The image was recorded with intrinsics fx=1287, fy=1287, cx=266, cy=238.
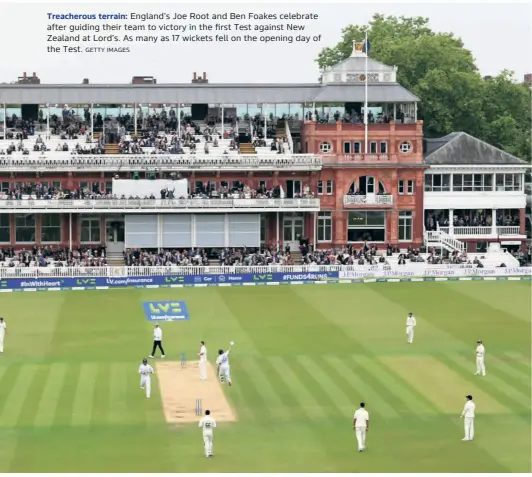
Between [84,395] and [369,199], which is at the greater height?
[369,199]

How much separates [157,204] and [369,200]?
12.4 meters

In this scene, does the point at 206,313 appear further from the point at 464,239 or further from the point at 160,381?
the point at 464,239

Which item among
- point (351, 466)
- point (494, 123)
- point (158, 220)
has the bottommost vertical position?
point (351, 466)

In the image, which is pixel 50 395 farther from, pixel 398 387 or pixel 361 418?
pixel 361 418

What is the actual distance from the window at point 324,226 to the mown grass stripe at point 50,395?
3380 cm

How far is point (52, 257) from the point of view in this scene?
66562 mm

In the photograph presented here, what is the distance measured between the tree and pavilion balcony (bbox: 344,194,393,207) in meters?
17.1

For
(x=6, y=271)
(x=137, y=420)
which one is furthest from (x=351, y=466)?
(x=6, y=271)

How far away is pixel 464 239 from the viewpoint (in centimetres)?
7394

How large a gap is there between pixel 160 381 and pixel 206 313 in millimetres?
14776

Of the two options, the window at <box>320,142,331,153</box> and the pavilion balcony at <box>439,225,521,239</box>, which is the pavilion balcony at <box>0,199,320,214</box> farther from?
the pavilion balcony at <box>439,225,521,239</box>

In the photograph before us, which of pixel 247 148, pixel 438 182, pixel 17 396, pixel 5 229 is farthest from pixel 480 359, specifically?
pixel 5 229

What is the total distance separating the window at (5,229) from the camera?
70000 millimetres

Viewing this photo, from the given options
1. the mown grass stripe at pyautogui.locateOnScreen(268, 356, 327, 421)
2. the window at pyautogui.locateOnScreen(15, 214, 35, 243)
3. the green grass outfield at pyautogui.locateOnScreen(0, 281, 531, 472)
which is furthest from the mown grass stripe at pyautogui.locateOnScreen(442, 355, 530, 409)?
the window at pyautogui.locateOnScreen(15, 214, 35, 243)
